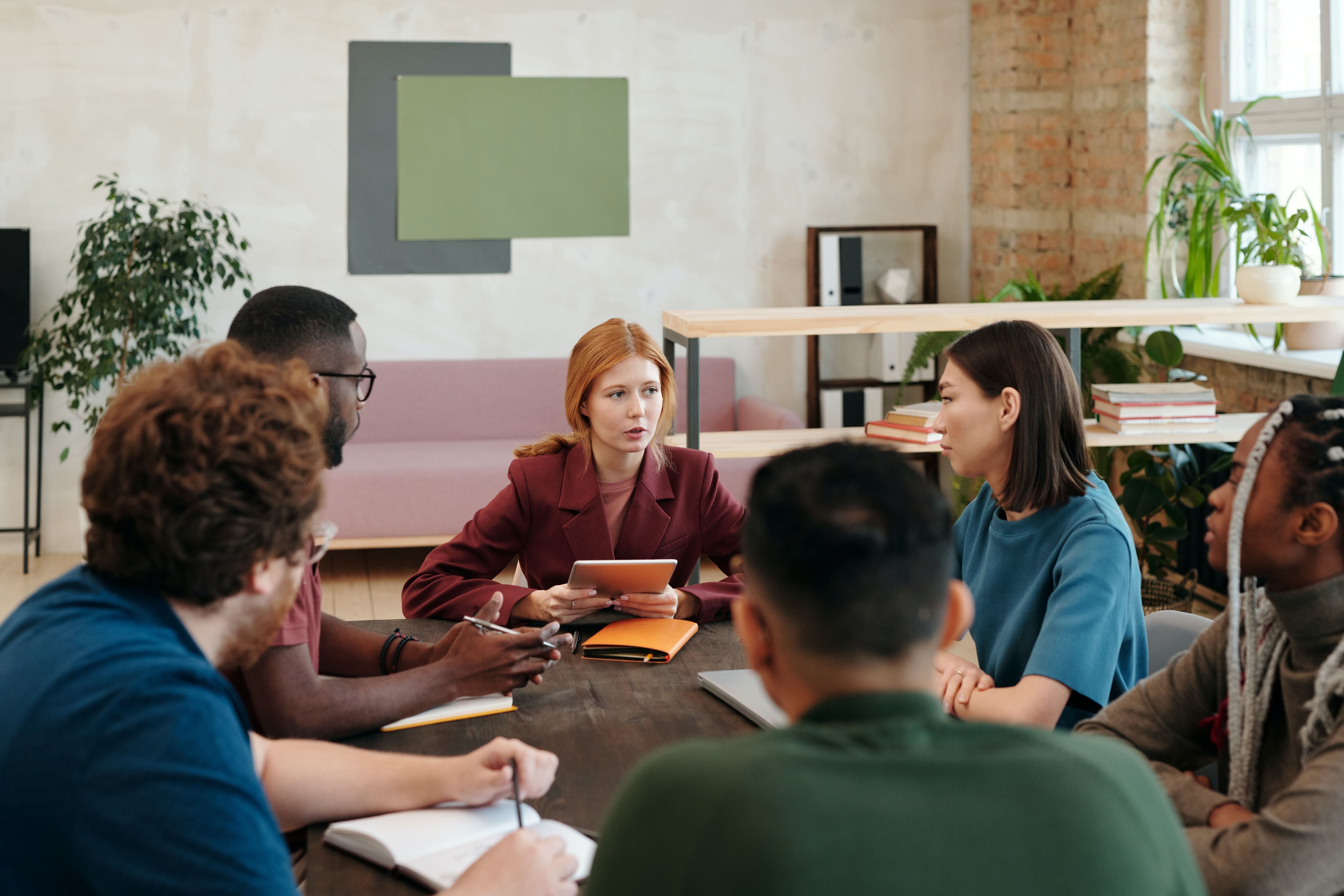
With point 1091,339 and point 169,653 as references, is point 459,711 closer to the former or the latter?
point 169,653

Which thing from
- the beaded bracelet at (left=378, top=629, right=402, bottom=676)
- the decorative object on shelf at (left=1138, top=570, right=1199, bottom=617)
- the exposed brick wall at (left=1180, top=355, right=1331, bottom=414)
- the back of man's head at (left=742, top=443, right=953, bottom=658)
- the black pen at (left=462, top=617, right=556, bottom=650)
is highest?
the exposed brick wall at (left=1180, top=355, right=1331, bottom=414)

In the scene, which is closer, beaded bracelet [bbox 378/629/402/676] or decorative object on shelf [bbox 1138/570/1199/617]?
beaded bracelet [bbox 378/629/402/676]

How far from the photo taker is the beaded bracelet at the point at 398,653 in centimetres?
200

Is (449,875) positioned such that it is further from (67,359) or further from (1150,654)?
(67,359)

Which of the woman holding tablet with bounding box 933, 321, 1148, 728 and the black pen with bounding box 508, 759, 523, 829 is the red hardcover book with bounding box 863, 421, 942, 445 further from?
the black pen with bounding box 508, 759, 523, 829

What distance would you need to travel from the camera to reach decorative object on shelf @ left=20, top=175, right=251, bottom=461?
16.8ft

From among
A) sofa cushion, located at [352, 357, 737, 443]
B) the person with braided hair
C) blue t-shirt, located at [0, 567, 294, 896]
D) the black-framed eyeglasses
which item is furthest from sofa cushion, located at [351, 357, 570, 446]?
blue t-shirt, located at [0, 567, 294, 896]

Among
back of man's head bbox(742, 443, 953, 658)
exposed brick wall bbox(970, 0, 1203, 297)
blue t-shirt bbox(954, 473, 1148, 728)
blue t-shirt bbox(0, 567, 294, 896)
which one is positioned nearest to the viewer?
back of man's head bbox(742, 443, 953, 658)

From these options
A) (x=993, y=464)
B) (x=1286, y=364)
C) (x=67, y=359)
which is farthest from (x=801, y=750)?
(x=67, y=359)

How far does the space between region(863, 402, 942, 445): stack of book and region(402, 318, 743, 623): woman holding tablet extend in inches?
50.1

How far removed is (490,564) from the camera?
2.55 m

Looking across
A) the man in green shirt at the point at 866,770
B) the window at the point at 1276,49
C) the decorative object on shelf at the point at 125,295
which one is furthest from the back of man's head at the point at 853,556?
the decorative object on shelf at the point at 125,295

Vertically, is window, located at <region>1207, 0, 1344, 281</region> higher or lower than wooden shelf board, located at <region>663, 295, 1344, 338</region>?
higher

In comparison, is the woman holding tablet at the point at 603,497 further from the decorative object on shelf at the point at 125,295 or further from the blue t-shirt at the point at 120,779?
the decorative object on shelf at the point at 125,295
